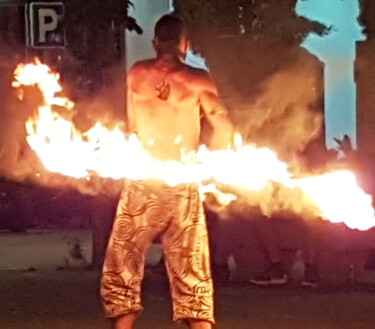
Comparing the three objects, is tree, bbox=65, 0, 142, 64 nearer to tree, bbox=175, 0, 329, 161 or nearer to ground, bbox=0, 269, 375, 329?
tree, bbox=175, 0, 329, 161

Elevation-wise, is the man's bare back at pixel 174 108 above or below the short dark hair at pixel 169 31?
below

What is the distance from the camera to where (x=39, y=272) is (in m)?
11.8

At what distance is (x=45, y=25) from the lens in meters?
12.5

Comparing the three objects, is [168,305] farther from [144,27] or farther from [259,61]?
[144,27]

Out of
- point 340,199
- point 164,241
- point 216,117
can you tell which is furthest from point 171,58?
point 340,199

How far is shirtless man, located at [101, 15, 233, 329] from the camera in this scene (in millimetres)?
7418

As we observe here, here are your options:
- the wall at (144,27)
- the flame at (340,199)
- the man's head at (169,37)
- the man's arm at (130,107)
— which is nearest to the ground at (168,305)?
the flame at (340,199)

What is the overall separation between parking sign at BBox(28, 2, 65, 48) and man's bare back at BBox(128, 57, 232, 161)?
4646mm

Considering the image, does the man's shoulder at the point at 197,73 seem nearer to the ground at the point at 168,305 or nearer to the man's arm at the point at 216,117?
the man's arm at the point at 216,117

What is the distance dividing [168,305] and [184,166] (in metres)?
2.79

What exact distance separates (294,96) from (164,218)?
3.60 metres

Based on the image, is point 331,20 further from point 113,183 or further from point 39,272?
point 39,272

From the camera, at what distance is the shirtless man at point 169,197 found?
24.3 ft

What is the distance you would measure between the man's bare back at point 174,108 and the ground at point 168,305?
1992mm
